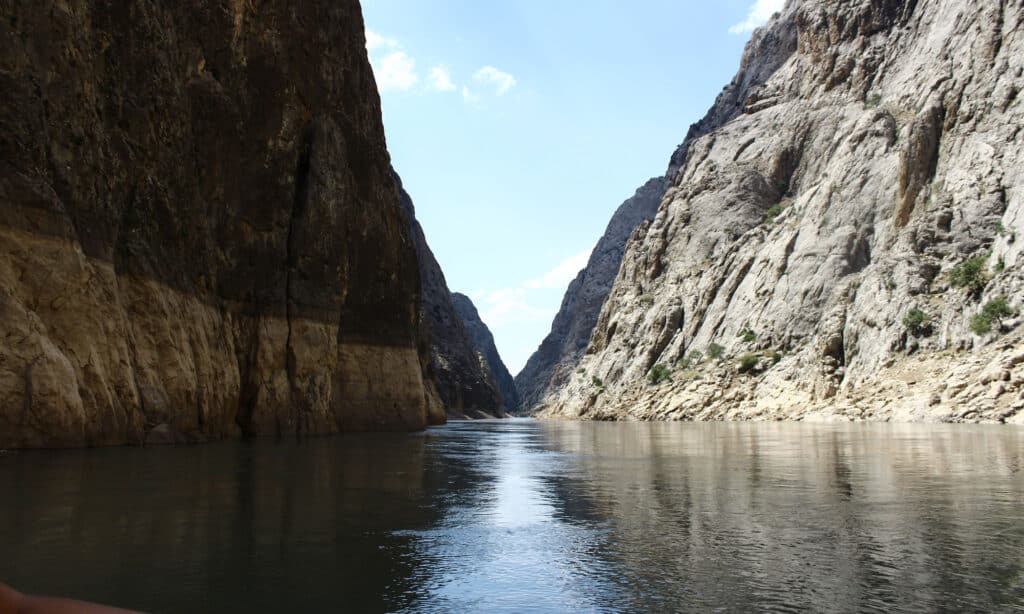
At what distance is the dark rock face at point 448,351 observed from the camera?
119 m

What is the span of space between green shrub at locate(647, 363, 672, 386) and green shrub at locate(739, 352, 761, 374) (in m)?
13.1

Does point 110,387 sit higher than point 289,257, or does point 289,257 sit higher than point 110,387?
point 289,257

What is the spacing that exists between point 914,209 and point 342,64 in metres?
51.5

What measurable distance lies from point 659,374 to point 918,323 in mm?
35356

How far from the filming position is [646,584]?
711 centimetres

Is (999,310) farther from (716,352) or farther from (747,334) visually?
(716,352)

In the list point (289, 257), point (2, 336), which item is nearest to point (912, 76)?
point (289, 257)

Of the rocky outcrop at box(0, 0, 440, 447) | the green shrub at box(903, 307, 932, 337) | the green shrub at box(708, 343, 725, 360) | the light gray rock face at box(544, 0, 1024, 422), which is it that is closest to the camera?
the rocky outcrop at box(0, 0, 440, 447)

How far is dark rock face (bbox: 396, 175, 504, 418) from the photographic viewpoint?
118812 millimetres

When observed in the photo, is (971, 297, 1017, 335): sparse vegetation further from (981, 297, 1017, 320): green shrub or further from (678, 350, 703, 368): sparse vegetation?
(678, 350, 703, 368): sparse vegetation

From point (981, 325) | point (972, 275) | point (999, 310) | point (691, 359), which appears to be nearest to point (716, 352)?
point (691, 359)

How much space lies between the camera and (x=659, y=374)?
88.0 metres

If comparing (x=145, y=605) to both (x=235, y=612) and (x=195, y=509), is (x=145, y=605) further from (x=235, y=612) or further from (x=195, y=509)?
(x=195, y=509)

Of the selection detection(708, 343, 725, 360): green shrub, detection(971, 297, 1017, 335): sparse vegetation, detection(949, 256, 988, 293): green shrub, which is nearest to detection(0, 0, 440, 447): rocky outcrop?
detection(971, 297, 1017, 335): sparse vegetation
